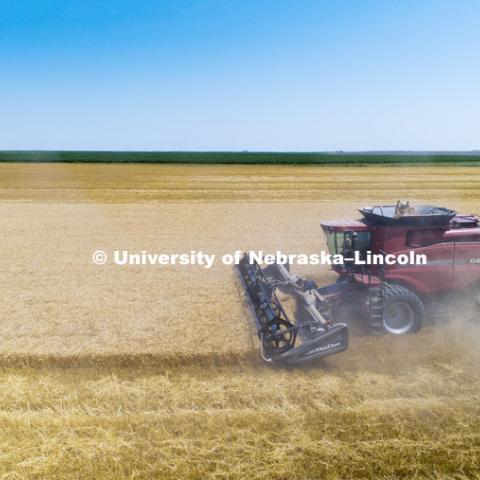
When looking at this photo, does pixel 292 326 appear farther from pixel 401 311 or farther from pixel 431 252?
pixel 431 252

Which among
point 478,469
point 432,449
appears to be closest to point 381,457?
point 432,449

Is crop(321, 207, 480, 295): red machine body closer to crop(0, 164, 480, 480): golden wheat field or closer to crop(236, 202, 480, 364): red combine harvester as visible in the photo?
crop(236, 202, 480, 364): red combine harvester

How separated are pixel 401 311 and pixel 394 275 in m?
0.63

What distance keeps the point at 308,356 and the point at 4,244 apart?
39.3ft

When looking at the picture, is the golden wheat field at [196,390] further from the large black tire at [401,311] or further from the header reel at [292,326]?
the header reel at [292,326]

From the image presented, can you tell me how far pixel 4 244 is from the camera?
15.0m

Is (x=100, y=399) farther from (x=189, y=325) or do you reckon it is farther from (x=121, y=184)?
(x=121, y=184)

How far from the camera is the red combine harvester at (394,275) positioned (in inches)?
307

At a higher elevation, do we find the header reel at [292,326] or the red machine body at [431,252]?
the red machine body at [431,252]

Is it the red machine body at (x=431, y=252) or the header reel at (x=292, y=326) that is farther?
the red machine body at (x=431, y=252)

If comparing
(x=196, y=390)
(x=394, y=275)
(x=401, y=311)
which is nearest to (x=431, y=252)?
(x=394, y=275)

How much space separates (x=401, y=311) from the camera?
8055mm

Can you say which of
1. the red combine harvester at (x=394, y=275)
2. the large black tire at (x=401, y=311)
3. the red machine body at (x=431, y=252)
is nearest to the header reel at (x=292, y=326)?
the red combine harvester at (x=394, y=275)

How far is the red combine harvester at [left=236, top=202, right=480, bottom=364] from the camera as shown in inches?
307
